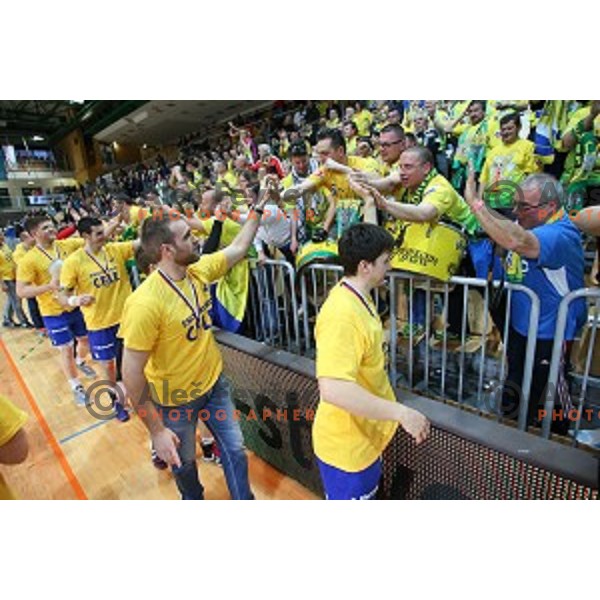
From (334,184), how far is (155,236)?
1.64 meters

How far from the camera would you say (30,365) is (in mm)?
5293

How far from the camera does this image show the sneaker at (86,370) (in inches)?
183

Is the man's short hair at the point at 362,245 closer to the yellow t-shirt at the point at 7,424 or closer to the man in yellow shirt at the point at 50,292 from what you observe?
the yellow t-shirt at the point at 7,424

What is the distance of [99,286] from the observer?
10.9 feet

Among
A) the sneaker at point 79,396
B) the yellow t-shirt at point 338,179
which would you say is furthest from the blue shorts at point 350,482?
the sneaker at point 79,396

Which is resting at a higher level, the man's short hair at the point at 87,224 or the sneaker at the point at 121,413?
the man's short hair at the point at 87,224

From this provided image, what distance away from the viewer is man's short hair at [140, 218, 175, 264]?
6.08 feet

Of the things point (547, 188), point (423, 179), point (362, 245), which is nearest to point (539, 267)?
point (547, 188)

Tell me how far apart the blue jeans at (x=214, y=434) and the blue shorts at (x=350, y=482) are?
0.70 meters

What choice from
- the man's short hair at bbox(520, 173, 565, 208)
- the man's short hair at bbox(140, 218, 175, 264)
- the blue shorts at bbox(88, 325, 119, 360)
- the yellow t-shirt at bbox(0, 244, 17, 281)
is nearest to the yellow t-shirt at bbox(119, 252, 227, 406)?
the man's short hair at bbox(140, 218, 175, 264)

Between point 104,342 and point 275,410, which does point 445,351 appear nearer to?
point 275,410

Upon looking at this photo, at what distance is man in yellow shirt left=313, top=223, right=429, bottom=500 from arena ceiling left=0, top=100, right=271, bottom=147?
24.7 ft
